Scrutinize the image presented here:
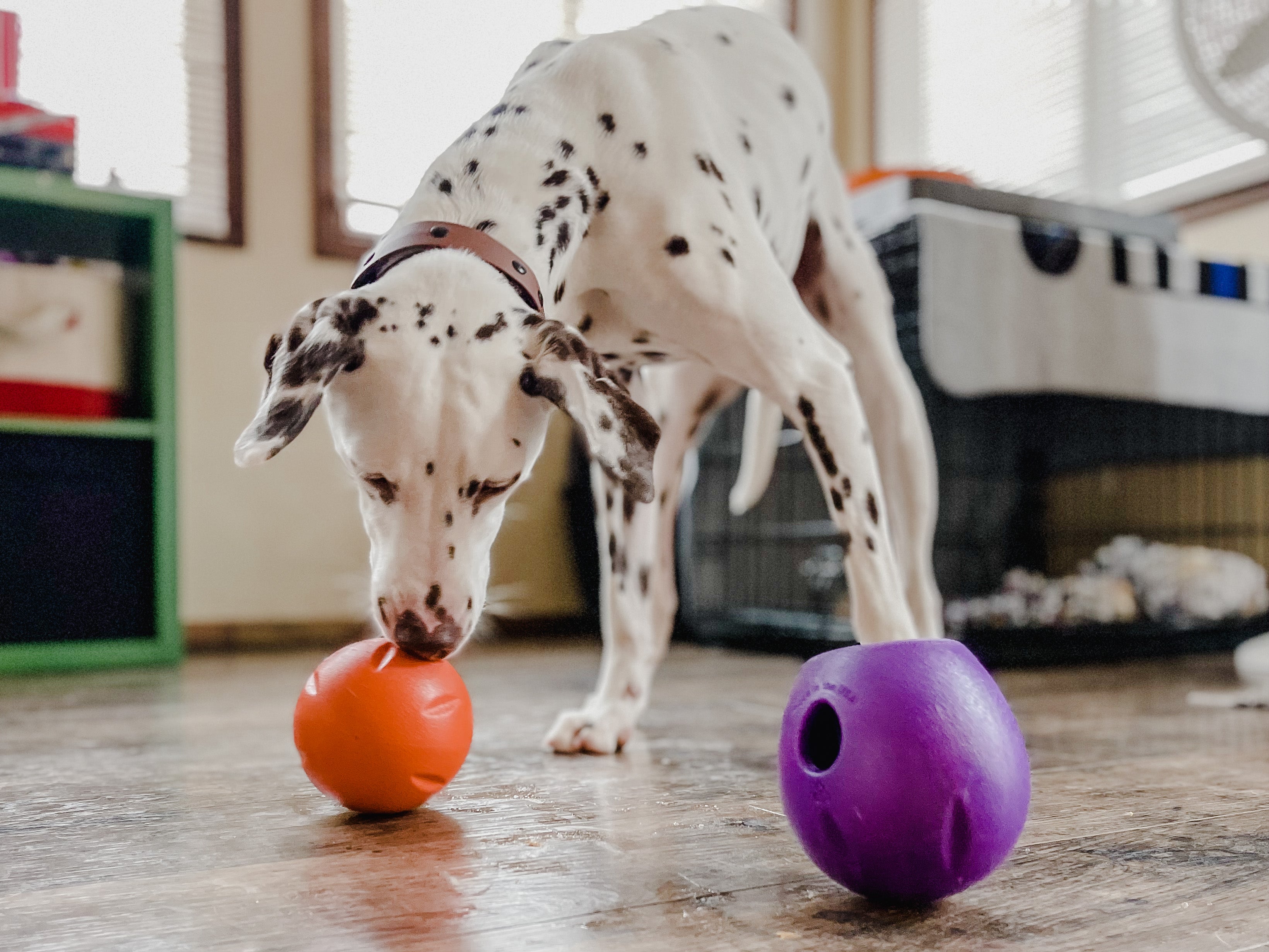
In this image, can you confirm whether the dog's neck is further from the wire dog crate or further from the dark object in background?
the dark object in background

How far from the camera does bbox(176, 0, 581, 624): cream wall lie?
3486 millimetres

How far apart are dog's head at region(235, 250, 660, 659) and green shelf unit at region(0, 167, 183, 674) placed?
6.91 ft

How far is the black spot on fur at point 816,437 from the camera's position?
4.81 feet

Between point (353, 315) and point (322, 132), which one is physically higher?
point (322, 132)

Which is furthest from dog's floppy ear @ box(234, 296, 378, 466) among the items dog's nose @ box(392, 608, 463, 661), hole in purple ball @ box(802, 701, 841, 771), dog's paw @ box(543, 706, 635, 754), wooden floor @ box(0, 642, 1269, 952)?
dog's paw @ box(543, 706, 635, 754)

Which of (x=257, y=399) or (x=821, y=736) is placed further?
(x=257, y=399)

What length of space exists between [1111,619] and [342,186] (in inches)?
111

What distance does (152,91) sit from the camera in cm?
351

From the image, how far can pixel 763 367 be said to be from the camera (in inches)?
57.1

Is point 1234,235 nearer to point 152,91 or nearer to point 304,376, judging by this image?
point 304,376

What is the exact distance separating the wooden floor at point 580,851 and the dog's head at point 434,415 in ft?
0.80

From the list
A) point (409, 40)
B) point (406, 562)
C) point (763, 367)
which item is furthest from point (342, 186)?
point (406, 562)

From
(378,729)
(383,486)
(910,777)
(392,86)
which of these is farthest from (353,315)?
(392,86)

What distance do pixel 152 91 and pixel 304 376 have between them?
297cm
